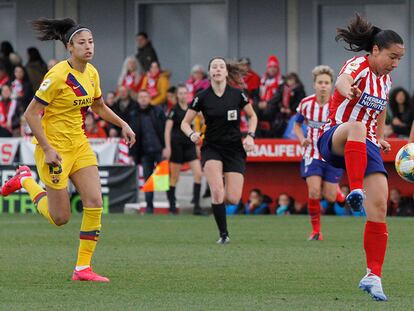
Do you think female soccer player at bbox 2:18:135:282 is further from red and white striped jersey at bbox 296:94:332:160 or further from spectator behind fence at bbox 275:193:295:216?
spectator behind fence at bbox 275:193:295:216

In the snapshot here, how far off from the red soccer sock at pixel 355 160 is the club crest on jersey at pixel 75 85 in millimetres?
2469

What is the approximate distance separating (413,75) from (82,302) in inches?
720

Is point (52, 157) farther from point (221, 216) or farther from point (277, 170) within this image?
point (277, 170)

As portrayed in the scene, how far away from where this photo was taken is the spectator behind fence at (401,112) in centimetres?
2220

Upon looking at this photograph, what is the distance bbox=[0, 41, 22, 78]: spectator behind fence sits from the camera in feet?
86.7

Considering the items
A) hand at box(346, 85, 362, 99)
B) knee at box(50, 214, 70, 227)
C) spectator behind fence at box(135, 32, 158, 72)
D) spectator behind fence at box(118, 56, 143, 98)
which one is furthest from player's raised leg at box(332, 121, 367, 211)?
spectator behind fence at box(135, 32, 158, 72)

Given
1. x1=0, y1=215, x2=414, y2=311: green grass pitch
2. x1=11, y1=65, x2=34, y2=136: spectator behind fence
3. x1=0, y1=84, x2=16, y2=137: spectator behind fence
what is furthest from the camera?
x1=11, y1=65, x2=34, y2=136: spectator behind fence

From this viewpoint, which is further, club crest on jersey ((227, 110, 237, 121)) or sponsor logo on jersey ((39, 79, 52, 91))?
club crest on jersey ((227, 110, 237, 121))

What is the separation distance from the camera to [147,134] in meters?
23.1

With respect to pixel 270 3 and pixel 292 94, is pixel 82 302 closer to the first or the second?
pixel 292 94

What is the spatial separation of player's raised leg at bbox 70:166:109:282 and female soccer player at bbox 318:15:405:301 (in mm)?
2010

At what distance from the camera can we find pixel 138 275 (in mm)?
11008

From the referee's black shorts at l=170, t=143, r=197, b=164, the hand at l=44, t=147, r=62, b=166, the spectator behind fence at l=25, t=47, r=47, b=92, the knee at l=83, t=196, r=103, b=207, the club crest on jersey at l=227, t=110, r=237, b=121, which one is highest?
the spectator behind fence at l=25, t=47, r=47, b=92

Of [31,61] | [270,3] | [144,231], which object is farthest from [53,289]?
[270,3]
